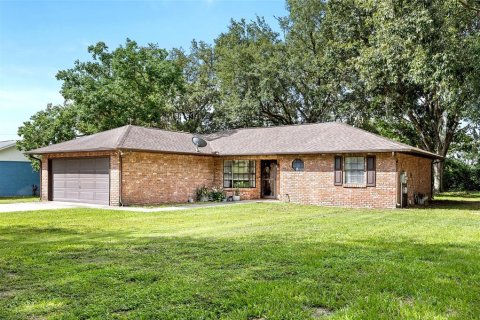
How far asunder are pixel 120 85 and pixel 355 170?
17.5m

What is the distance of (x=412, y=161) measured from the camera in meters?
18.1

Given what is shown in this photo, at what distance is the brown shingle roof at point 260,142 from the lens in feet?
53.8

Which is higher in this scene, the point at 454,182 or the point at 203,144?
the point at 203,144

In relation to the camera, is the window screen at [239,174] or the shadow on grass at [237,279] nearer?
the shadow on grass at [237,279]

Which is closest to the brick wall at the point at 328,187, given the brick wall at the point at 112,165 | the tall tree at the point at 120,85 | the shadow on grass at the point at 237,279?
the brick wall at the point at 112,165

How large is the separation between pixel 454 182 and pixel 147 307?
31543mm

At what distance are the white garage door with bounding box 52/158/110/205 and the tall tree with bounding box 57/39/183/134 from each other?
8500 millimetres

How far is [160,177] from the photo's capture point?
17500 mm

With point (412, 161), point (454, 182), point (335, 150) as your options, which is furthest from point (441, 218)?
point (454, 182)

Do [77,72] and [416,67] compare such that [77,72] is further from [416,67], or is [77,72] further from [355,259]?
[355,259]

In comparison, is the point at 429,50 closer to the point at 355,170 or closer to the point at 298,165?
the point at 355,170

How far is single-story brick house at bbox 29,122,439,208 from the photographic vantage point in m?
16.2

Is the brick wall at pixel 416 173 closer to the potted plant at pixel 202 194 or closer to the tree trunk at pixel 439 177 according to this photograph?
the tree trunk at pixel 439 177

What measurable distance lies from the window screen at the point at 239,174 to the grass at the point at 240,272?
988 cm
